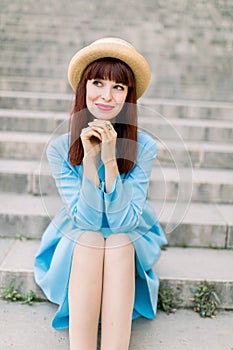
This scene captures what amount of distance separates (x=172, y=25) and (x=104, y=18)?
3.18 ft

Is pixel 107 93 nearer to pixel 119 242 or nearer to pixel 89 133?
pixel 89 133

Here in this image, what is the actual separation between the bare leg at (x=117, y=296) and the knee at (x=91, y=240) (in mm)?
33

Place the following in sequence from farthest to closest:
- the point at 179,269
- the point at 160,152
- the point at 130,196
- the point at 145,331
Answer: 1. the point at 160,152
2. the point at 179,269
3. the point at 145,331
4. the point at 130,196

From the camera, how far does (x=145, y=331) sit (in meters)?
1.90

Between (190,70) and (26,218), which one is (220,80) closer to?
(190,70)

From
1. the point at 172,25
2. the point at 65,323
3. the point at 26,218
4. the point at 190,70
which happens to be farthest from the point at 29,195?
the point at 172,25

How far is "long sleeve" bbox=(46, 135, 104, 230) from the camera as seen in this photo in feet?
5.39

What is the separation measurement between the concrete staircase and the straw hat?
17cm

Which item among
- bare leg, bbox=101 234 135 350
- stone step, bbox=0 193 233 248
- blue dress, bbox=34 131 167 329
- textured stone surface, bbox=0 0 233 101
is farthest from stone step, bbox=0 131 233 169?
bare leg, bbox=101 234 135 350

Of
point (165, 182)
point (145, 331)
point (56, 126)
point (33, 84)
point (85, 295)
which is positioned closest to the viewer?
point (85, 295)

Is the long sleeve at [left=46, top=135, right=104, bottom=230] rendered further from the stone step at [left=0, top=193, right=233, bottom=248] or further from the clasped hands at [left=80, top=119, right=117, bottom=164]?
the stone step at [left=0, top=193, right=233, bottom=248]

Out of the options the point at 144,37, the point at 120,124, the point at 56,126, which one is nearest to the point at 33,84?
the point at 56,126

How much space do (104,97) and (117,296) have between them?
0.75 meters

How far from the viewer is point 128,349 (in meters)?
1.76
